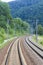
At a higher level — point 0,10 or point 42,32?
point 0,10

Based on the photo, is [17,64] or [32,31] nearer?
[17,64]

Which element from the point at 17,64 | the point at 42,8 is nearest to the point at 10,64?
the point at 17,64

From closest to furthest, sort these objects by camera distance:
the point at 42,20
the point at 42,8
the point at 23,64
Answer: the point at 23,64 → the point at 42,20 → the point at 42,8

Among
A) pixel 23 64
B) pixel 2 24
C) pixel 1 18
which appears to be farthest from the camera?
pixel 1 18

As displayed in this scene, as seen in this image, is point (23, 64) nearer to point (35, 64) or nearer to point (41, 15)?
point (35, 64)

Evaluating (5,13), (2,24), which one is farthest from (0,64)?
(5,13)

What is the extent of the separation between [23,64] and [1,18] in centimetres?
10548

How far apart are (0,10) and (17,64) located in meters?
110

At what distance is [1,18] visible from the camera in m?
126

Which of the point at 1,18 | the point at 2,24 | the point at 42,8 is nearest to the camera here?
the point at 2,24

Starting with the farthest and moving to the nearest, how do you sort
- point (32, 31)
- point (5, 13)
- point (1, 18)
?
1. point (32, 31)
2. point (5, 13)
3. point (1, 18)

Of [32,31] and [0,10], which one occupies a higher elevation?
[0,10]

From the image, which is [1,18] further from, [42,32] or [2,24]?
[42,32]

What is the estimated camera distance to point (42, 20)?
601 feet
